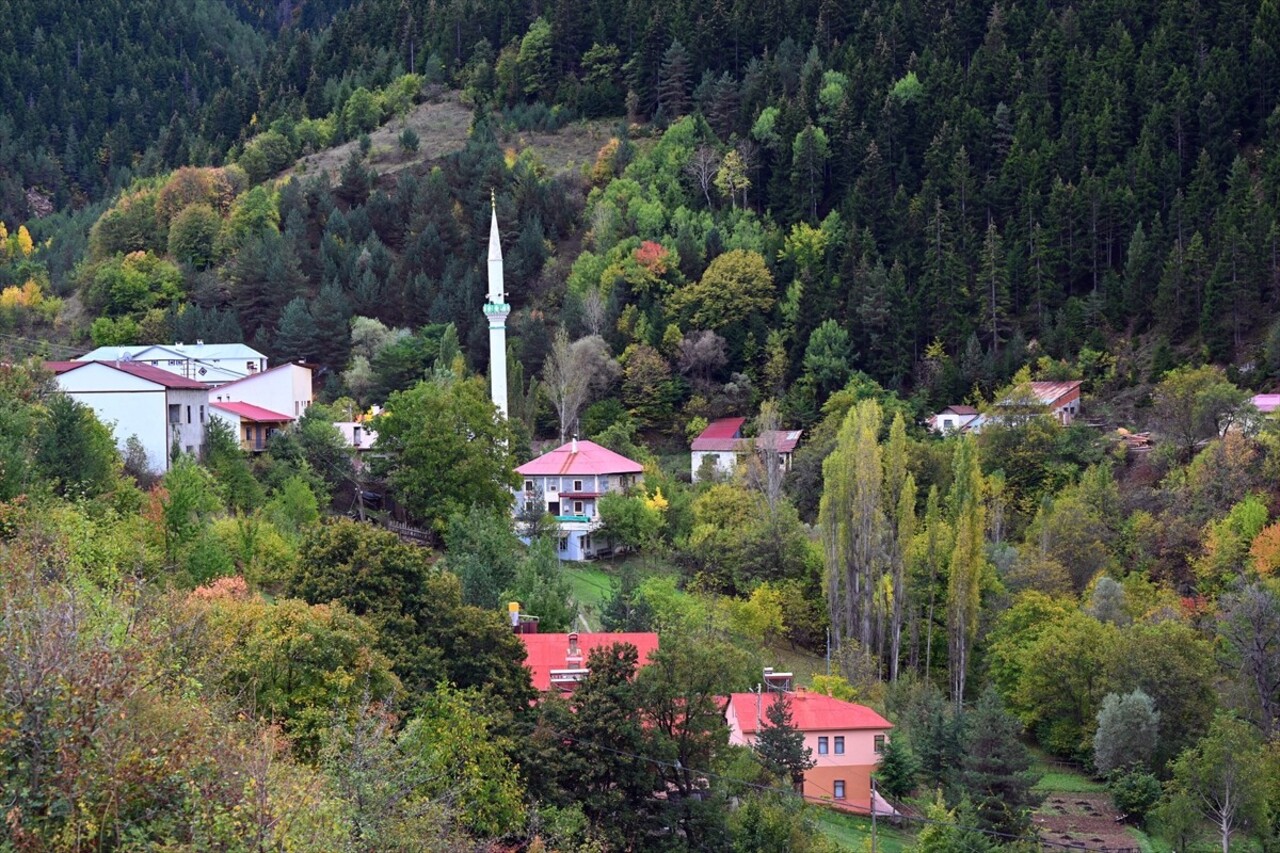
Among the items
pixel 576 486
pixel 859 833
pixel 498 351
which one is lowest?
pixel 859 833

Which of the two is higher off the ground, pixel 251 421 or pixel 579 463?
pixel 251 421

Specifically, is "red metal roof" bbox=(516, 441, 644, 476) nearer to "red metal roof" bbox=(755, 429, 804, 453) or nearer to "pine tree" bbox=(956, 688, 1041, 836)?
"red metal roof" bbox=(755, 429, 804, 453)

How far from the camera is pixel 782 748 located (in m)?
39.9

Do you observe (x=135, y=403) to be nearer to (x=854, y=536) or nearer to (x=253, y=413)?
(x=253, y=413)

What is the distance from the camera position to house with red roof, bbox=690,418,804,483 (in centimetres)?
6775

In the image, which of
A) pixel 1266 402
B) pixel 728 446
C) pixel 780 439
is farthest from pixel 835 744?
pixel 1266 402

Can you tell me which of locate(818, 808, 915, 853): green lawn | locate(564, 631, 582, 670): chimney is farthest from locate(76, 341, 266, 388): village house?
locate(818, 808, 915, 853): green lawn

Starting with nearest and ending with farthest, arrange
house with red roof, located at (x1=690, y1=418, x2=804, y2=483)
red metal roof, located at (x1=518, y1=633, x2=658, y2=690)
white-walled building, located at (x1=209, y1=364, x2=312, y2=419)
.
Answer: red metal roof, located at (x1=518, y1=633, x2=658, y2=690), white-walled building, located at (x1=209, y1=364, x2=312, y2=419), house with red roof, located at (x1=690, y1=418, x2=804, y2=483)

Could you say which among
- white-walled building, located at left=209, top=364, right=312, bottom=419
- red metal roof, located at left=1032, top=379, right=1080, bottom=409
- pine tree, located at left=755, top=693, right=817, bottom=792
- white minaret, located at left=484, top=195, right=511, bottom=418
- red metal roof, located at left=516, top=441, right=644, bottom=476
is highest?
white minaret, located at left=484, top=195, right=511, bottom=418

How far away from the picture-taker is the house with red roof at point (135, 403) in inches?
2048

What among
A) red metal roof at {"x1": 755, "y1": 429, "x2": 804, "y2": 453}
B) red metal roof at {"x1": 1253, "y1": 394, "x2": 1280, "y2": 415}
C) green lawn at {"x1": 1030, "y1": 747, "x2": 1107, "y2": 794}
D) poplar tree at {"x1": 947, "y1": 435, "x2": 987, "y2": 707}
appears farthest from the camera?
red metal roof at {"x1": 755, "y1": 429, "x2": 804, "y2": 453}

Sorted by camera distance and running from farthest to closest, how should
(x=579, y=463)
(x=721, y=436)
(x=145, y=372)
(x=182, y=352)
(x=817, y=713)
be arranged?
(x=721, y=436)
(x=182, y=352)
(x=579, y=463)
(x=145, y=372)
(x=817, y=713)

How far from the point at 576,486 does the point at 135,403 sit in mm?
17392

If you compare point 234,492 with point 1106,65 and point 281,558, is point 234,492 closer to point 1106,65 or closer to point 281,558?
point 281,558
